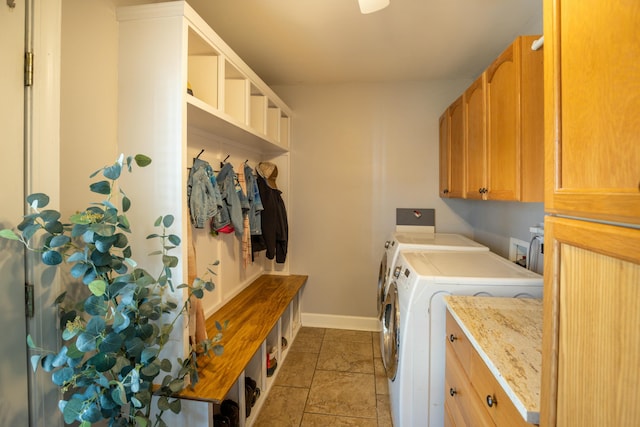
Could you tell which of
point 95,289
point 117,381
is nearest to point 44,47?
point 95,289

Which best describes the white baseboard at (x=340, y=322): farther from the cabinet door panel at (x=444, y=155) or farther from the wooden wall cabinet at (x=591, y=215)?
the wooden wall cabinet at (x=591, y=215)

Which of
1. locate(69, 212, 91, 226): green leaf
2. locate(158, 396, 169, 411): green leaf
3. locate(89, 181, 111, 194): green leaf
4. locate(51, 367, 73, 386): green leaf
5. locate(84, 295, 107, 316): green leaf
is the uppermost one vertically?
locate(89, 181, 111, 194): green leaf

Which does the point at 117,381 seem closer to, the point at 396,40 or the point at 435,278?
the point at 435,278

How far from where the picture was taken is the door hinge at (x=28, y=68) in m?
0.90

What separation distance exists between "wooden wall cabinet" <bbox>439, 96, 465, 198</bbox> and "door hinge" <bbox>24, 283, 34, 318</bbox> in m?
2.38

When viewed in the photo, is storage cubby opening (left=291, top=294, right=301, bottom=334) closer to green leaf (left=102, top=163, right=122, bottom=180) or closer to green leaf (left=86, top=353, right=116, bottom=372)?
green leaf (left=86, top=353, right=116, bottom=372)

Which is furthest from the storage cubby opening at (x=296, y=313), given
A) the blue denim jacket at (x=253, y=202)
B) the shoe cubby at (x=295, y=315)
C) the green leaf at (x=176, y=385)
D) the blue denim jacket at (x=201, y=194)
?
the green leaf at (x=176, y=385)

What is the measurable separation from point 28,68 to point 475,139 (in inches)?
85.6

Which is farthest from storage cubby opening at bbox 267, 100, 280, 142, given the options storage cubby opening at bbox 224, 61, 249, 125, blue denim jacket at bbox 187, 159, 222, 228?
blue denim jacket at bbox 187, 159, 222, 228

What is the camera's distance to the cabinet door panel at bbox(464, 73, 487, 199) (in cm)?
162

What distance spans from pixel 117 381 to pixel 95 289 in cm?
31

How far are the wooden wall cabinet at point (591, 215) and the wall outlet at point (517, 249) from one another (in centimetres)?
154

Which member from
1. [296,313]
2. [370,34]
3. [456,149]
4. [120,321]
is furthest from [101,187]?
[296,313]

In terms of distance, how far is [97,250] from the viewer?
0.85 meters
